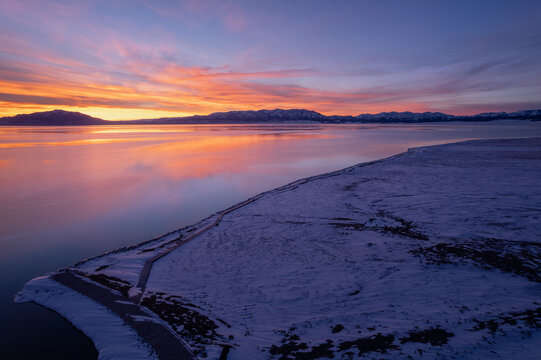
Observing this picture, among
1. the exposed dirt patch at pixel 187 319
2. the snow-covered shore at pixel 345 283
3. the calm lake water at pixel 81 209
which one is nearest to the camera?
the snow-covered shore at pixel 345 283

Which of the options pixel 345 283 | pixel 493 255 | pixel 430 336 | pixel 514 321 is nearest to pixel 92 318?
pixel 345 283

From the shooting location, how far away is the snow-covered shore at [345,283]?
423 centimetres

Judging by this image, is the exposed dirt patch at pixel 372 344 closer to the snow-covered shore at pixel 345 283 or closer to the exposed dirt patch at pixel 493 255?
the snow-covered shore at pixel 345 283

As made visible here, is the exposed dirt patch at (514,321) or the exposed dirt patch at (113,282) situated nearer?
the exposed dirt patch at (514,321)

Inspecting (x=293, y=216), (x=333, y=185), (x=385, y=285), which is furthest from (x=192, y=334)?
(x=333, y=185)

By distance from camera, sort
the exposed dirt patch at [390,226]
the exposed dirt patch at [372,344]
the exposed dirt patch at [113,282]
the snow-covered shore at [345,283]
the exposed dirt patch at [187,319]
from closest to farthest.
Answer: the exposed dirt patch at [372,344], the snow-covered shore at [345,283], the exposed dirt patch at [187,319], the exposed dirt patch at [113,282], the exposed dirt patch at [390,226]

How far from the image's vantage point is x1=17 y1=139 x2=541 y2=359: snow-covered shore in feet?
13.9

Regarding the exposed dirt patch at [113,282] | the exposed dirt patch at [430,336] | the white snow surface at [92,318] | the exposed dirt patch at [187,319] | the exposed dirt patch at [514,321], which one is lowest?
the white snow surface at [92,318]

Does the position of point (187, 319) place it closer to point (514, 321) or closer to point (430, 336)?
point (430, 336)

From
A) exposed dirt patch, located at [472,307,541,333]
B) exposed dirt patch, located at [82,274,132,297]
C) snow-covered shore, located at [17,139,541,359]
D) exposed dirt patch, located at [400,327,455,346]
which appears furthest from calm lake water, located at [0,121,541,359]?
exposed dirt patch, located at [472,307,541,333]

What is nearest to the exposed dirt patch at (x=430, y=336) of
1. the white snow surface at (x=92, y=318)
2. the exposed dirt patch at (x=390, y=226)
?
the exposed dirt patch at (x=390, y=226)

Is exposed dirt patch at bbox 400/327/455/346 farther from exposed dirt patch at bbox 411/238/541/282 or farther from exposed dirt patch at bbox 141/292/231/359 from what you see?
exposed dirt patch at bbox 141/292/231/359

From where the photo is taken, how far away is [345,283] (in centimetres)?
575

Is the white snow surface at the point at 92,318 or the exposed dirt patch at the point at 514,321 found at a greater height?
the exposed dirt patch at the point at 514,321
